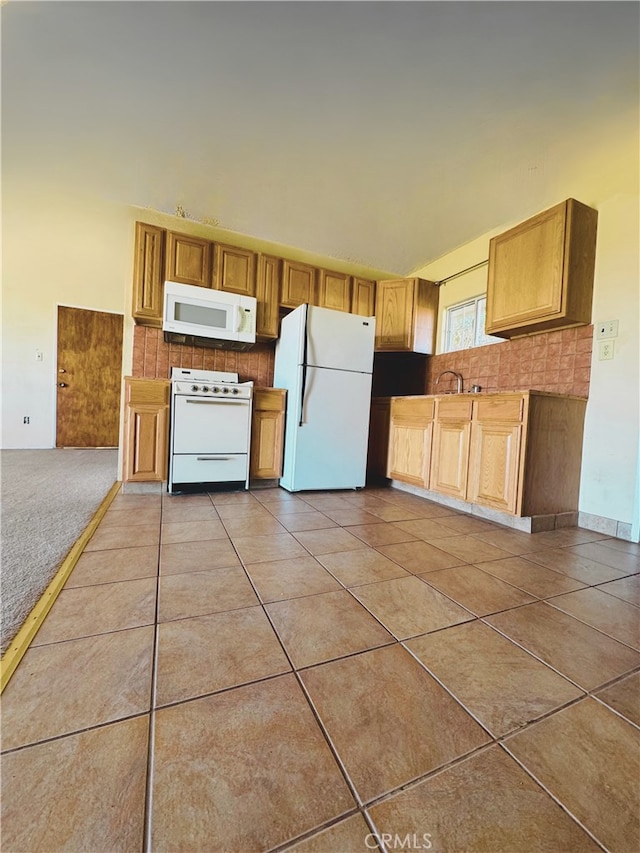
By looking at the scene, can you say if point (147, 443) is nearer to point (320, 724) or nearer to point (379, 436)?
point (379, 436)

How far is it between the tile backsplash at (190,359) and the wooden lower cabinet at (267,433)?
0.53 metres

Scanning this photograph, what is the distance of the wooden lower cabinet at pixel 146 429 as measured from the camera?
2672 millimetres

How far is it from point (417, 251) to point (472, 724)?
12.1 feet

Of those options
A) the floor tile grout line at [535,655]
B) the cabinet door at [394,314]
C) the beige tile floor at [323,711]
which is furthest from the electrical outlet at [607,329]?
the floor tile grout line at [535,655]

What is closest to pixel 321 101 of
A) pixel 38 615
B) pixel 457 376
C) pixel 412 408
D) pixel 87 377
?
pixel 412 408

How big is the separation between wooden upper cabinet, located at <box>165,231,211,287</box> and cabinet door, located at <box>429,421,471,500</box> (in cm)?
239

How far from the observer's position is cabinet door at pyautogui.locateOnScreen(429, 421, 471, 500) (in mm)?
2508

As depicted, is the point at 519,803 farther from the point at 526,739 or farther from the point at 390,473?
the point at 390,473

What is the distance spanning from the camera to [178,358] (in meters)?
3.24

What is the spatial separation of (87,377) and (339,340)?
4231 millimetres

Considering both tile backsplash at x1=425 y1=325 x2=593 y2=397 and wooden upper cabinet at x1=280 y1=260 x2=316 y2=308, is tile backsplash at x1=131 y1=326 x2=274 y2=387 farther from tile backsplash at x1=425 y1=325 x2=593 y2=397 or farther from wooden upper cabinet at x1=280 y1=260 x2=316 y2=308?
tile backsplash at x1=425 y1=325 x2=593 y2=397

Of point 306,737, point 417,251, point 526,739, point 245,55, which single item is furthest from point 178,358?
point 526,739

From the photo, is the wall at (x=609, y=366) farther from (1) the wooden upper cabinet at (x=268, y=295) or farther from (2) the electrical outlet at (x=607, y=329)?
(1) the wooden upper cabinet at (x=268, y=295)

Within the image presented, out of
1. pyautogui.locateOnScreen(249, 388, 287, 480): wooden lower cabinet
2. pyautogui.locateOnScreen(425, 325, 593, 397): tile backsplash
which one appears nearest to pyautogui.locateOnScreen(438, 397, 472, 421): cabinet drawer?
pyautogui.locateOnScreen(425, 325, 593, 397): tile backsplash
